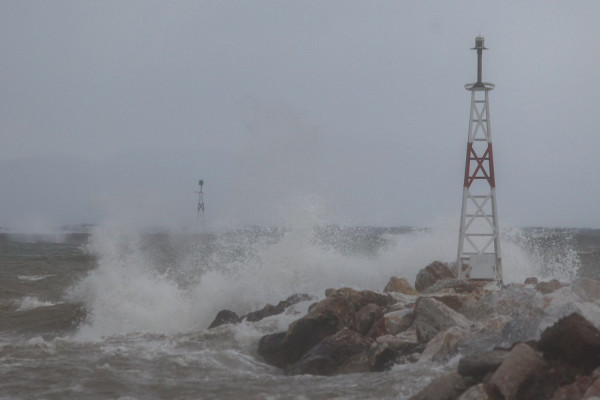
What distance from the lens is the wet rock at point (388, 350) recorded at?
30.9 ft

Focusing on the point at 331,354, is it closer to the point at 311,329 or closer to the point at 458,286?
the point at 311,329

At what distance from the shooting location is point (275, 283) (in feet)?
61.2

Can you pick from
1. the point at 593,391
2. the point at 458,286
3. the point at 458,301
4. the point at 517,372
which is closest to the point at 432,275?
the point at 458,286

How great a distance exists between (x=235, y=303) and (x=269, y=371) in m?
7.27

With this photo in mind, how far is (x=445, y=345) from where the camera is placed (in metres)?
8.93

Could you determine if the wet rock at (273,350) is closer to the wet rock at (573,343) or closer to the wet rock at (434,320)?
the wet rock at (434,320)

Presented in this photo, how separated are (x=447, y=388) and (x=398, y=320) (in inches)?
158

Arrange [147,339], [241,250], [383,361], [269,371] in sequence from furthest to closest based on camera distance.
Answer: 1. [241,250]
2. [147,339]
3. [269,371]
4. [383,361]

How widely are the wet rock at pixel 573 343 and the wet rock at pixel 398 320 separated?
3.76 metres

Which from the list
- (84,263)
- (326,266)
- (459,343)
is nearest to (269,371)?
(459,343)

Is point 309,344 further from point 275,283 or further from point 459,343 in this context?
point 275,283

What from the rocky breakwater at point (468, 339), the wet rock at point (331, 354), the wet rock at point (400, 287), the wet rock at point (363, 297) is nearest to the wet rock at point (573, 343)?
the rocky breakwater at point (468, 339)

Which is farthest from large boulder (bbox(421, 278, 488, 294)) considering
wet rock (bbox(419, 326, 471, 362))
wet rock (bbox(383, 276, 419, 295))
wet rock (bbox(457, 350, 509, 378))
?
wet rock (bbox(457, 350, 509, 378))

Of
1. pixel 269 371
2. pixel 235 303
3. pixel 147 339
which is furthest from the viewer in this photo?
pixel 235 303
